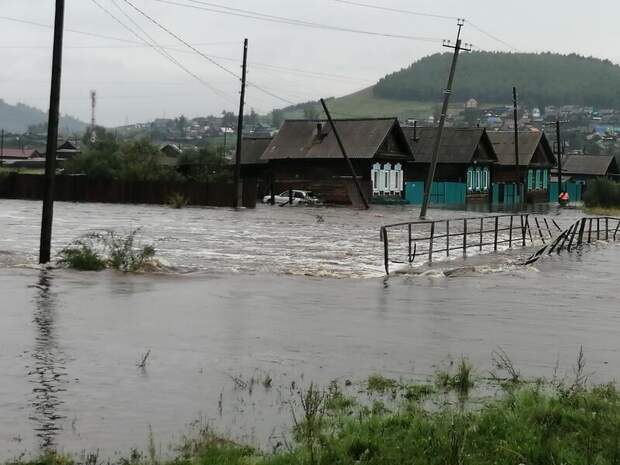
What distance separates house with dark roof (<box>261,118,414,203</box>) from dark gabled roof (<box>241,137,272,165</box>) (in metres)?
4.05

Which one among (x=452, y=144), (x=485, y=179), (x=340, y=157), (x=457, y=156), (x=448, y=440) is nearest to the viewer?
(x=448, y=440)

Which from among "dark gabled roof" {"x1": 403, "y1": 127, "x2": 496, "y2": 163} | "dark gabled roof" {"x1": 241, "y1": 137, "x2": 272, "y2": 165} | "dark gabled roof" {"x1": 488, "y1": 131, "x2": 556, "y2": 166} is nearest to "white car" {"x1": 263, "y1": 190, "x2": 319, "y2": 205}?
"dark gabled roof" {"x1": 241, "y1": 137, "x2": 272, "y2": 165}

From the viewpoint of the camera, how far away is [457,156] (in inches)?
3167

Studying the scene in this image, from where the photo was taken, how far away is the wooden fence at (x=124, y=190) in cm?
6238

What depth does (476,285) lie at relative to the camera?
2111 centimetres

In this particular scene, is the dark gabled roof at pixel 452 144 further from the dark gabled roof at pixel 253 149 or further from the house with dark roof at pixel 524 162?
the dark gabled roof at pixel 253 149

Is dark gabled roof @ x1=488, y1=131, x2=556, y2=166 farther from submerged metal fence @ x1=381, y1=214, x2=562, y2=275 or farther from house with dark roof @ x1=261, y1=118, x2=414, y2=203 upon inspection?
submerged metal fence @ x1=381, y1=214, x2=562, y2=275

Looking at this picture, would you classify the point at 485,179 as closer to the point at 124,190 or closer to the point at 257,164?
the point at 257,164

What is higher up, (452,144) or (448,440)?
(452,144)

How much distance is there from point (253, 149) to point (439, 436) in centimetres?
7558

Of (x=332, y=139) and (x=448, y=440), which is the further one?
(x=332, y=139)

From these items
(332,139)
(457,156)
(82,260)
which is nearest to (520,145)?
(457,156)

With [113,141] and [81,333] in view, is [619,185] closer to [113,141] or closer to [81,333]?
[113,141]

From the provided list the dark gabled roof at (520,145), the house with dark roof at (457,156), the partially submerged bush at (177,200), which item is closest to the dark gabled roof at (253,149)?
the house with dark roof at (457,156)
